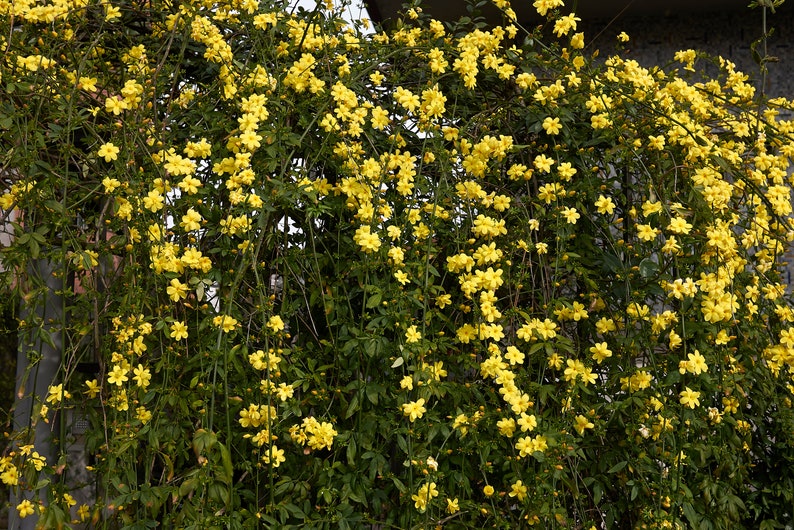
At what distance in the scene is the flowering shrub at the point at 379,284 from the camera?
1.84 meters

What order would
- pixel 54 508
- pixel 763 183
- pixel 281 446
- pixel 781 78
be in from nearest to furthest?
1. pixel 54 508
2. pixel 281 446
3. pixel 763 183
4. pixel 781 78

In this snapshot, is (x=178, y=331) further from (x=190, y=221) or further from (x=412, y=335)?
(x=412, y=335)

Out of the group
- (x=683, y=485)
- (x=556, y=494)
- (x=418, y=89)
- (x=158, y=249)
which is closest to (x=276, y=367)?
(x=158, y=249)

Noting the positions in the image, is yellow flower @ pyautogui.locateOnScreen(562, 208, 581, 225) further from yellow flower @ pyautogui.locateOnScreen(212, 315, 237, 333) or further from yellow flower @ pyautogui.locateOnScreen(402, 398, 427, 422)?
yellow flower @ pyautogui.locateOnScreen(212, 315, 237, 333)

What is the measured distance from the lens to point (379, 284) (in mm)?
1912

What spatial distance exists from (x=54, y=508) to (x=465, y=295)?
111 centimetres

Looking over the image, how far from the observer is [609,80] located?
88.8 inches

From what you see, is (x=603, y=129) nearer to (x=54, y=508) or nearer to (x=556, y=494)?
(x=556, y=494)

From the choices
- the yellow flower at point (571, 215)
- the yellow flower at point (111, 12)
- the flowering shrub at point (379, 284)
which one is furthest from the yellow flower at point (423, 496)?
the yellow flower at point (111, 12)

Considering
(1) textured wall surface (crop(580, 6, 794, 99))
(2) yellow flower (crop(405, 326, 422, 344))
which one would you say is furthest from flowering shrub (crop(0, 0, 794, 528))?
(1) textured wall surface (crop(580, 6, 794, 99))

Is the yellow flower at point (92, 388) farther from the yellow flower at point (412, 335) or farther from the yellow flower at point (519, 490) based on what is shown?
the yellow flower at point (519, 490)

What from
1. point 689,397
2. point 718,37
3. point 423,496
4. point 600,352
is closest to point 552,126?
point 600,352

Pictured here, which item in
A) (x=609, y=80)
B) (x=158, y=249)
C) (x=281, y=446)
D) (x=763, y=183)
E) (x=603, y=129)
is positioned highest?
(x=609, y=80)

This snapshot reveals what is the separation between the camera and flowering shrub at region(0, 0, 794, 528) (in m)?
1.84
